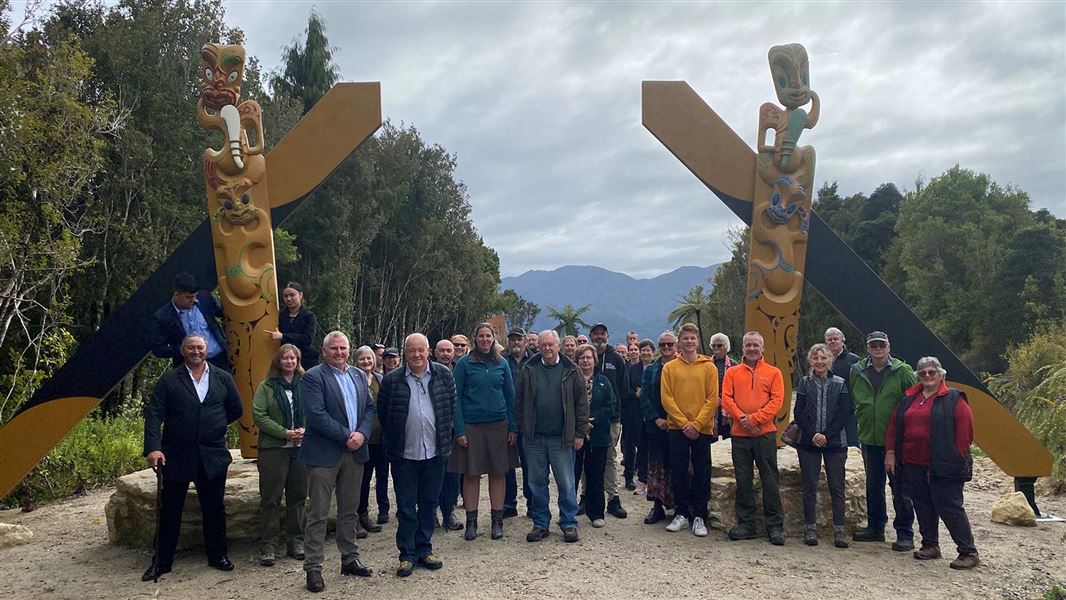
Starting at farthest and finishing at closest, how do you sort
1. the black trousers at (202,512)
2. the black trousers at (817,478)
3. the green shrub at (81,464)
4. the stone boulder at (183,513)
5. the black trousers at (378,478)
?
the green shrub at (81,464), the black trousers at (378,478), the black trousers at (817,478), the stone boulder at (183,513), the black trousers at (202,512)

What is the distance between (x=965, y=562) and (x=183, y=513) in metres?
5.71

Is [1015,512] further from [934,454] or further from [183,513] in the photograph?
[183,513]

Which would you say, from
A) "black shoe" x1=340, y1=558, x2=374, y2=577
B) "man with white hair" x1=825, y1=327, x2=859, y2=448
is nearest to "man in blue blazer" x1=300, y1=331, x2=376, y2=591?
"black shoe" x1=340, y1=558, x2=374, y2=577

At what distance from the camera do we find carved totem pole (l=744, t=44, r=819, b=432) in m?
6.41

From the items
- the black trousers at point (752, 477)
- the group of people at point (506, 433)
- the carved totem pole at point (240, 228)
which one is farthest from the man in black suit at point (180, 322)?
the black trousers at point (752, 477)

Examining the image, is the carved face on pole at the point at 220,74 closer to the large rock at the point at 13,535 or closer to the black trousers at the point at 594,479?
the large rock at the point at 13,535

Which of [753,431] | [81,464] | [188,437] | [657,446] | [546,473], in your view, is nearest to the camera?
[188,437]

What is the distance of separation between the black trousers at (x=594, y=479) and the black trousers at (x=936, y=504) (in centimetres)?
227

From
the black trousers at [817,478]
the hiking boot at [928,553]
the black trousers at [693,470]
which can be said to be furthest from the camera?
the black trousers at [693,470]

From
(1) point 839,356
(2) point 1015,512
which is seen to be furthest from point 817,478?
(2) point 1015,512

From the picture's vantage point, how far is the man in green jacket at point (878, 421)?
521 cm

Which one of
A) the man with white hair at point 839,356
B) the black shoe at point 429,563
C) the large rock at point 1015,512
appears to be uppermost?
the man with white hair at point 839,356

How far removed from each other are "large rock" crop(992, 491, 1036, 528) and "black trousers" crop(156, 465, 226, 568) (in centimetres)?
663

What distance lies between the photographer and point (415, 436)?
4.48 meters
